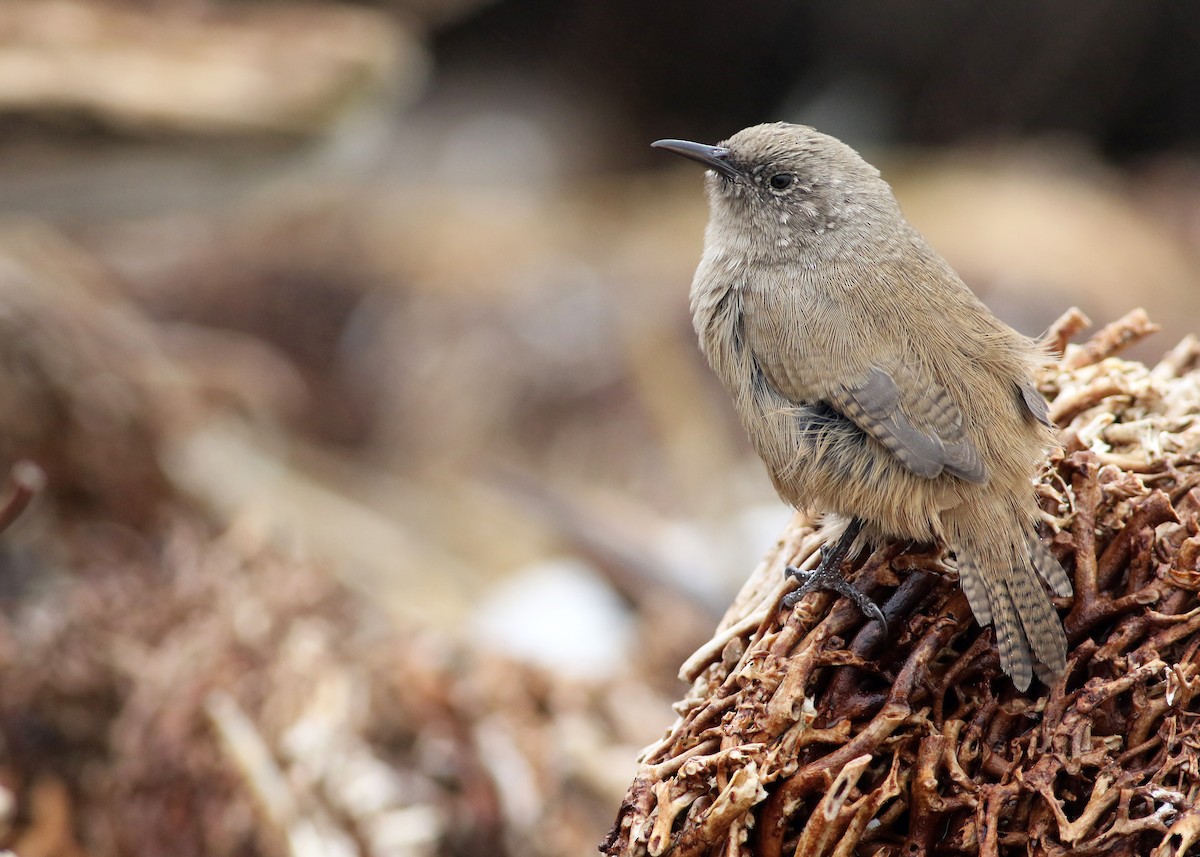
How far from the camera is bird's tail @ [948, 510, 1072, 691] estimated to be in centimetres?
215

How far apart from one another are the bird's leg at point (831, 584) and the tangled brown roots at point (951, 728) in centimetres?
3

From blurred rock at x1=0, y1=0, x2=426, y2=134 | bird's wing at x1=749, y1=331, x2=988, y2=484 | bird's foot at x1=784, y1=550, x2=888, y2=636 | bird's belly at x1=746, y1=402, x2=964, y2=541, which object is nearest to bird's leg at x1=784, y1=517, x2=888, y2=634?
bird's foot at x1=784, y1=550, x2=888, y2=636

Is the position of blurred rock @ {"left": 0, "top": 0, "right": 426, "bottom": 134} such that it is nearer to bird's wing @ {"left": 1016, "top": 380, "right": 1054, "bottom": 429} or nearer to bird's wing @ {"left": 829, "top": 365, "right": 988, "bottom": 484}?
bird's wing @ {"left": 829, "top": 365, "right": 988, "bottom": 484}

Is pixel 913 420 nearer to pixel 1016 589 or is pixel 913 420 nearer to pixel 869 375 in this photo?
pixel 869 375

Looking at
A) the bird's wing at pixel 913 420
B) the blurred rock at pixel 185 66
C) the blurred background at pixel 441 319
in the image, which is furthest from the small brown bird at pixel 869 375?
the blurred rock at pixel 185 66

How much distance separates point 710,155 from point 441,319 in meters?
6.08

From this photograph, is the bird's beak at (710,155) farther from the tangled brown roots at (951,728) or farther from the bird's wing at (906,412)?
the tangled brown roots at (951,728)

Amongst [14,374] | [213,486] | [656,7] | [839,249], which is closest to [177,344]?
[213,486]

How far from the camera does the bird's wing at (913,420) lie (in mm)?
2658

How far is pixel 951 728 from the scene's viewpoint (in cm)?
219

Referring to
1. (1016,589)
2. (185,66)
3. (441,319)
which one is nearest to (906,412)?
(1016,589)

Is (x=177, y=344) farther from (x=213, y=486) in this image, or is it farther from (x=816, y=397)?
(x=816, y=397)

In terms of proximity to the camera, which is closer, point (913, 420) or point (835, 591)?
point (835, 591)

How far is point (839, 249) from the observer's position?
3.34 m
